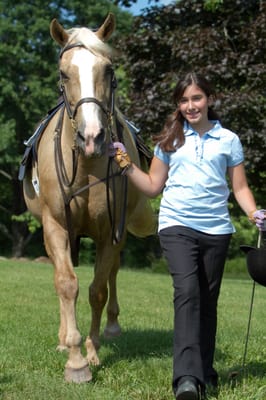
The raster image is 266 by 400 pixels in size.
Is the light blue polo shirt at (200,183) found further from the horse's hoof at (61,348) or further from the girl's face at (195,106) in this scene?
the horse's hoof at (61,348)

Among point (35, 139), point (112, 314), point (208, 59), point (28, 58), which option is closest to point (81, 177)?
point (35, 139)

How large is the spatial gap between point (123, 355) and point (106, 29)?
2872 millimetres

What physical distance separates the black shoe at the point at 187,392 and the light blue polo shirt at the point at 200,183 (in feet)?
3.40

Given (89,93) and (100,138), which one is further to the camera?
(89,93)

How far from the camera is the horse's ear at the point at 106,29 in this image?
19.2 ft

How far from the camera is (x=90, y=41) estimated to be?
5.53m

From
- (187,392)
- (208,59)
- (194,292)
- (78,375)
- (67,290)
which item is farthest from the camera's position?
(208,59)

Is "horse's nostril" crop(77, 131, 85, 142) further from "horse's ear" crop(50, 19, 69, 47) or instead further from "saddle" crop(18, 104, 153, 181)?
"saddle" crop(18, 104, 153, 181)

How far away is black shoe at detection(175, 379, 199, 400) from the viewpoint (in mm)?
4305

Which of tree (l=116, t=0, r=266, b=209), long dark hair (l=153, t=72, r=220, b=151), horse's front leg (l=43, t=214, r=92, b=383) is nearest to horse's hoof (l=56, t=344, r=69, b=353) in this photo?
Answer: horse's front leg (l=43, t=214, r=92, b=383)

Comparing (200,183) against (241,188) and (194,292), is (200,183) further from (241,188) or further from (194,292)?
(194,292)

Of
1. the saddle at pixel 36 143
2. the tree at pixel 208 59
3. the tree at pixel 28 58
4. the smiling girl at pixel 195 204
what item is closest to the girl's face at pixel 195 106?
the smiling girl at pixel 195 204

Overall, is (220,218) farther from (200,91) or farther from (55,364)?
(55,364)

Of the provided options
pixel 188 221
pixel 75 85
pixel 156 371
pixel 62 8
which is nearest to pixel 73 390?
pixel 156 371
